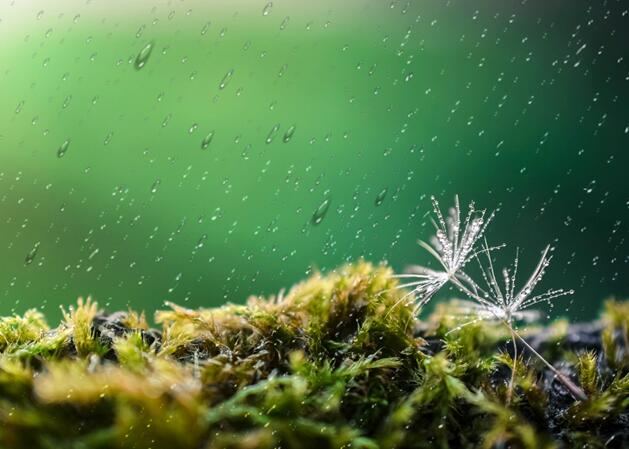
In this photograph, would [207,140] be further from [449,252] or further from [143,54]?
[449,252]

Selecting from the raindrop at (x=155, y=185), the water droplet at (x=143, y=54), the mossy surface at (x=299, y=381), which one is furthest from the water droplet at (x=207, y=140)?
the mossy surface at (x=299, y=381)

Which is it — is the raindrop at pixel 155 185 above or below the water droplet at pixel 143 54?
below

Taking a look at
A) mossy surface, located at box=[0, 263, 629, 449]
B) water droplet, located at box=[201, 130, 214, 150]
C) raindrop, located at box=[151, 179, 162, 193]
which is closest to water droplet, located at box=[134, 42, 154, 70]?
water droplet, located at box=[201, 130, 214, 150]

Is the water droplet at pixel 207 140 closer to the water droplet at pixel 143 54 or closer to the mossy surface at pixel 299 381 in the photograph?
the water droplet at pixel 143 54

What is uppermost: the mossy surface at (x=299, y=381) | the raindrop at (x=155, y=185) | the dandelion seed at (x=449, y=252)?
the raindrop at (x=155, y=185)

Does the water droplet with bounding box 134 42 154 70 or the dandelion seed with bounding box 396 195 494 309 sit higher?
the water droplet with bounding box 134 42 154 70

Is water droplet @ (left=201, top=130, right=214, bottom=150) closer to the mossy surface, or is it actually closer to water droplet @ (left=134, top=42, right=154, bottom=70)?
water droplet @ (left=134, top=42, right=154, bottom=70)

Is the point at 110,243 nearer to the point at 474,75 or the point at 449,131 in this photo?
the point at 449,131

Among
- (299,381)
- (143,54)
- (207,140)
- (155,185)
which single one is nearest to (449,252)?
(299,381)

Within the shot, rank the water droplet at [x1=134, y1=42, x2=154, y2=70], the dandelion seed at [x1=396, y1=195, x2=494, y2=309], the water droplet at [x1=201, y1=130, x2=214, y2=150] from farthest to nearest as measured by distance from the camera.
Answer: the water droplet at [x1=201, y1=130, x2=214, y2=150]
the water droplet at [x1=134, y1=42, x2=154, y2=70]
the dandelion seed at [x1=396, y1=195, x2=494, y2=309]
